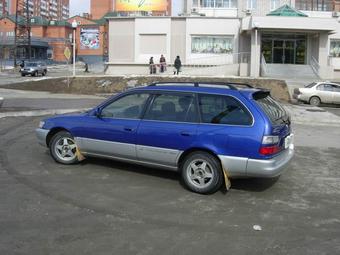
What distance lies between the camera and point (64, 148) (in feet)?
28.4

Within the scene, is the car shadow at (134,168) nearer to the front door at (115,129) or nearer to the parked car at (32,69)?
the front door at (115,129)

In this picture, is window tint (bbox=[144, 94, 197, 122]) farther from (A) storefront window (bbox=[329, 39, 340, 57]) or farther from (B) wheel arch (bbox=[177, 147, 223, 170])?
(A) storefront window (bbox=[329, 39, 340, 57])

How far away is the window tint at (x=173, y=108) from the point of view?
7398 mm

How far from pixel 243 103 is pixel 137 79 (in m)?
26.6

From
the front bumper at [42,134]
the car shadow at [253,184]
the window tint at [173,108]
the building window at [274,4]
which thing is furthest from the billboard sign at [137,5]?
the car shadow at [253,184]

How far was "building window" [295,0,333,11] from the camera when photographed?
190 feet

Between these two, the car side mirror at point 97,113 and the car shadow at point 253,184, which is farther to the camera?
A: the car side mirror at point 97,113

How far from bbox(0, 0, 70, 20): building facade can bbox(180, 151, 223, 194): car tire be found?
4892 inches

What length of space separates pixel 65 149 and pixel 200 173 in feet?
8.84

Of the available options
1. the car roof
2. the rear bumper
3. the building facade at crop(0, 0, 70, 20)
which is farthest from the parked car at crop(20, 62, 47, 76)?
the building facade at crop(0, 0, 70, 20)

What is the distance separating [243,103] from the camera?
279 inches

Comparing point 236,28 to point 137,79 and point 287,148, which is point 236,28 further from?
point 287,148

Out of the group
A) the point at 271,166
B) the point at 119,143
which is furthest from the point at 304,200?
the point at 119,143

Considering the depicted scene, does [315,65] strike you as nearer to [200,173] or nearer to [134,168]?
[134,168]
